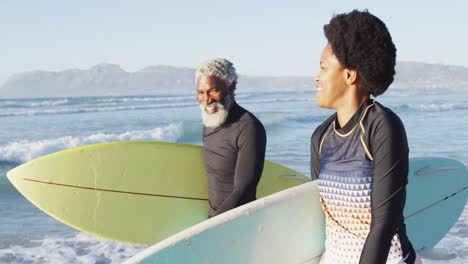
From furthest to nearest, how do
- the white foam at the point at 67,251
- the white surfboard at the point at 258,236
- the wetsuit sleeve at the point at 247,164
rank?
1. the white foam at the point at 67,251
2. the wetsuit sleeve at the point at 247,164
3. the white surfboard at the point at 258,236

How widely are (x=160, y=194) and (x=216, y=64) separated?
1.42 meters

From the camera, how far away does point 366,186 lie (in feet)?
4.75

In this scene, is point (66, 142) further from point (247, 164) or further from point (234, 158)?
point (247, 164)

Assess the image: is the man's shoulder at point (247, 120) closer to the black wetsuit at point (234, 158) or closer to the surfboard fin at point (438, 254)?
the black wetsuit at point (234, 158)

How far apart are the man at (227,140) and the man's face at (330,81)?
36.2 inches

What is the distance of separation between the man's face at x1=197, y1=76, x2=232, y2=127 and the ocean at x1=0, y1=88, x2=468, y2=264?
2.54 meters

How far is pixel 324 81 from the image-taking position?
154 centimetres

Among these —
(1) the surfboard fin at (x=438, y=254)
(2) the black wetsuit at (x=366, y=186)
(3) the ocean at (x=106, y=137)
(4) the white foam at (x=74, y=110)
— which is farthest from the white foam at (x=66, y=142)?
(2) the black wetsuit at (x=366, y=186)

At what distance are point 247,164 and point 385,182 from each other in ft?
3.57

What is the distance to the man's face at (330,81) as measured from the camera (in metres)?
1.51

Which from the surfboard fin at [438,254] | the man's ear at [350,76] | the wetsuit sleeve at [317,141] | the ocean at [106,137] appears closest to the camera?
the man's ear at [350,76]

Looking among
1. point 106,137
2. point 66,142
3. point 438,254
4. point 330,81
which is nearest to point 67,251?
point 438,254

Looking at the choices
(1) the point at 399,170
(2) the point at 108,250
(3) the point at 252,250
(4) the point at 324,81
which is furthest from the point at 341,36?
(2) the point at 108,250

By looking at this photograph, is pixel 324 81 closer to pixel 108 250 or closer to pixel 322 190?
pixel 322 190
